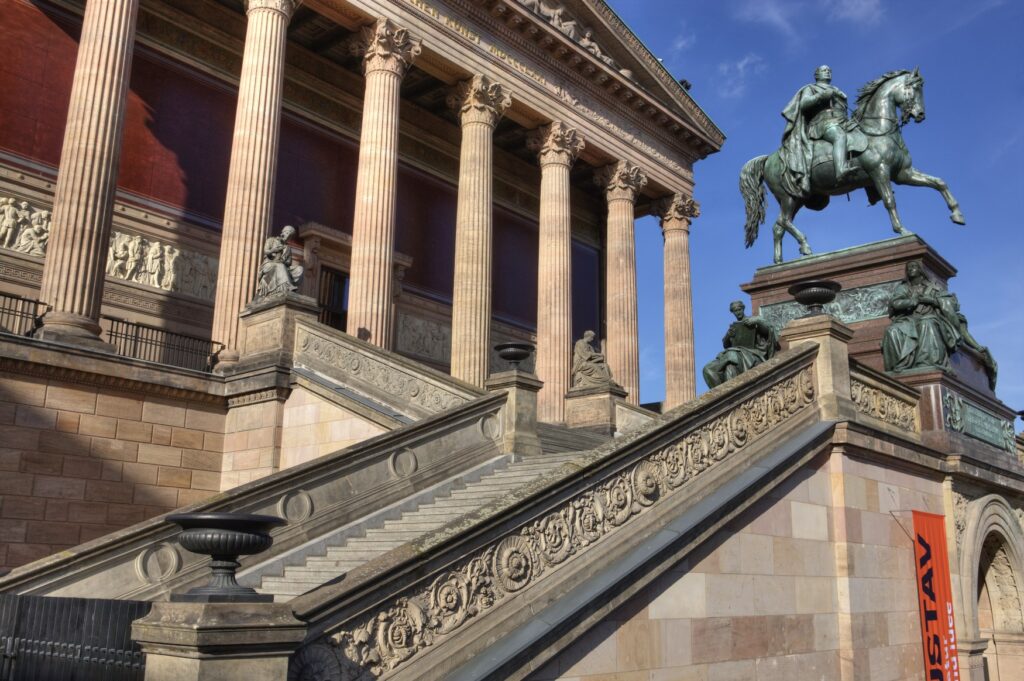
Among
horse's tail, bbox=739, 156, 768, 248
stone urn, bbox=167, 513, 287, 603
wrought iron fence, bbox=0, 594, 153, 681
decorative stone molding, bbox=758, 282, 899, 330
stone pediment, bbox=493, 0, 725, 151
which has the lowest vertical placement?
wrought iron fence, bbox=0, 594, 153, 681

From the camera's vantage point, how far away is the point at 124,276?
21.0m

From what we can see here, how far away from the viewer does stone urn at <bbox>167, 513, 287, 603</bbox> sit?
15.0ft

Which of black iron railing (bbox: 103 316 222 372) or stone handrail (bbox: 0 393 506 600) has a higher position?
black iron railing (bbox: 103 316 222 372)

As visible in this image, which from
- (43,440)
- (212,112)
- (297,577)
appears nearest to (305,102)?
(212,112)

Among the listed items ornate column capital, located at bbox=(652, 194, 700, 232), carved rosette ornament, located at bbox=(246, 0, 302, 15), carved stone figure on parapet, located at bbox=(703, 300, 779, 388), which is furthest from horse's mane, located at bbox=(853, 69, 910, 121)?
ornate column capital, located at bbox=(652, 194, 700, 232)

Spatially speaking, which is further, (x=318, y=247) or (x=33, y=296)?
(x=318, y=247)

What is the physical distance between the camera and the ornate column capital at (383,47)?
74.3 feet

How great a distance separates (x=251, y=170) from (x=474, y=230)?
6721 millimetres

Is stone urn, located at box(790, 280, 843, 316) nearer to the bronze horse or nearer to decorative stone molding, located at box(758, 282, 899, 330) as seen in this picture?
decorative stone molding, located at box(758, 282, 899, 330)

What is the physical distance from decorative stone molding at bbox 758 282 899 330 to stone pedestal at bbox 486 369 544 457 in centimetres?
333

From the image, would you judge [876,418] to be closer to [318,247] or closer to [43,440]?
[43,440]

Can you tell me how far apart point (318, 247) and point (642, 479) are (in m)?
19.2

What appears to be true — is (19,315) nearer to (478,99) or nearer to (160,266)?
(160,266)

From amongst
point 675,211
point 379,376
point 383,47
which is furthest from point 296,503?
point 675,211
